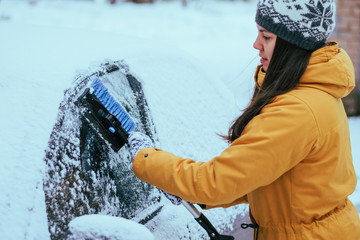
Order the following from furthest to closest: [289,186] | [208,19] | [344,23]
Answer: [208,19], [344,23], [289,186]

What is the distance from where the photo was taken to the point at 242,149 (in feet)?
3.60

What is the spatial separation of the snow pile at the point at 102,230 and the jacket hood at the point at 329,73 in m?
0.66

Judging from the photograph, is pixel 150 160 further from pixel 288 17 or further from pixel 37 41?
pixel 37 41

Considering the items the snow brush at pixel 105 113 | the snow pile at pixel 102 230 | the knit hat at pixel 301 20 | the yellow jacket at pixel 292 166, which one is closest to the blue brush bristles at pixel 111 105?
the snow brush at pixel 105 113

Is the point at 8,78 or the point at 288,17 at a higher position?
the point at 288,17

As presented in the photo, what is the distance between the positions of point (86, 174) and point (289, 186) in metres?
0.65

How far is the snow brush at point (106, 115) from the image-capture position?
4.26ft

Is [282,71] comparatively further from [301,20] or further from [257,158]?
[257,158]

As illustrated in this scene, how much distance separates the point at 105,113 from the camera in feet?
4.33

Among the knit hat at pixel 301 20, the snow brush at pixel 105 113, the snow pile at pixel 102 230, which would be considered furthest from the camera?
the snow brush at pixel 105 113

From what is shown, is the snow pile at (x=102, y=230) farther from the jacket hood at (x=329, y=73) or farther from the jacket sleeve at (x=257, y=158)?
the jacket hood at (x=329, y=73)

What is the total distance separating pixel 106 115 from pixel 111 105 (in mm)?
46

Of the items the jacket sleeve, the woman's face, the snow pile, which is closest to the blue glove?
the jacket sleeve

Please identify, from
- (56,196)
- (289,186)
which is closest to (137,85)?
(56,196)
